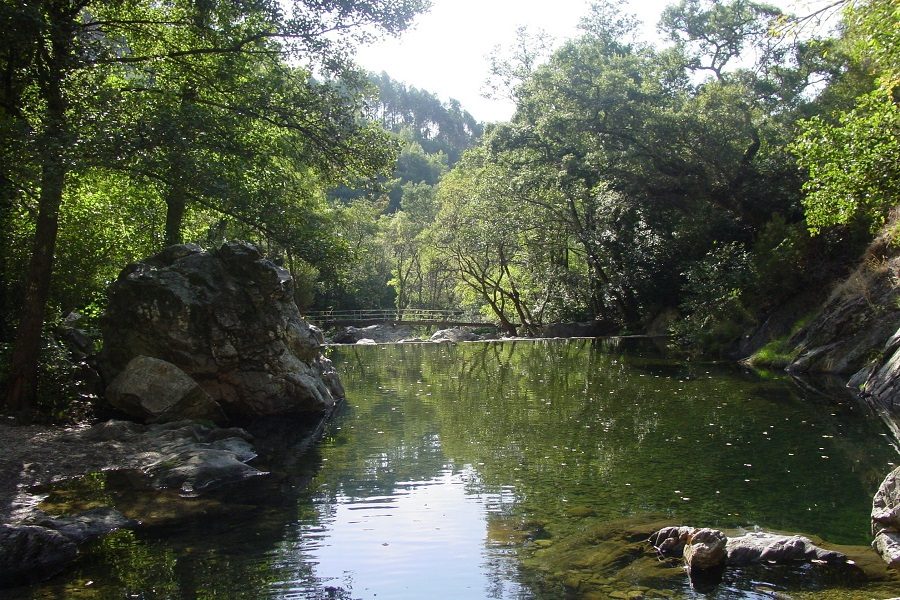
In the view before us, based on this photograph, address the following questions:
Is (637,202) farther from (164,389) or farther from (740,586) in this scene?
(740,586)

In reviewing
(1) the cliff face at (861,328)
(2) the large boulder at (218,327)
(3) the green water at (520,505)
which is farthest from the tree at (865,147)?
(2) the large boulder at (218,327)

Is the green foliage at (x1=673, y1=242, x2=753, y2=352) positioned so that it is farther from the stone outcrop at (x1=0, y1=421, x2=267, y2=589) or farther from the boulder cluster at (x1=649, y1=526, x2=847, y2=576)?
the boulder cluster at (x1=649, y1=526, x2=847, y2=576)

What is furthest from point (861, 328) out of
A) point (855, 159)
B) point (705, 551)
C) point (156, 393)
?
point (156, 393)

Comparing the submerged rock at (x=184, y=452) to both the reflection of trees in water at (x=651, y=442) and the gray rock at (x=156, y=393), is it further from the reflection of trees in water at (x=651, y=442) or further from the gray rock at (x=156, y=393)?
the reflection of trees in water at (x=651, y=442)

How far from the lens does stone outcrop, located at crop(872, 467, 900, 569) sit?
5938mm

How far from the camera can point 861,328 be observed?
18078mm

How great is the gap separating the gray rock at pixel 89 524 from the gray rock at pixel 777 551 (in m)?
5.81

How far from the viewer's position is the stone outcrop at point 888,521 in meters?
5.94

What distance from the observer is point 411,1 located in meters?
14.0

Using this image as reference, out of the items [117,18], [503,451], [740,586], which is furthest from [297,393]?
[740,586]

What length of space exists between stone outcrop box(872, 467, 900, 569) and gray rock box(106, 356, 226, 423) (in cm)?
1074

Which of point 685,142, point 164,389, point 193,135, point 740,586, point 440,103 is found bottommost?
point 740,586

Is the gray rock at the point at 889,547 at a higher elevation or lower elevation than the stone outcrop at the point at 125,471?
higher

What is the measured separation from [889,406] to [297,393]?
1152cm
